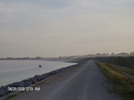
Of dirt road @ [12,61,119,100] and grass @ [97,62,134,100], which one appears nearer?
dirt road @ [12,61,119,100]

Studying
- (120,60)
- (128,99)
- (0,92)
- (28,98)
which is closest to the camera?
(128,99)

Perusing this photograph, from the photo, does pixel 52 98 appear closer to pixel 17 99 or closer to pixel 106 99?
pixel 17 99

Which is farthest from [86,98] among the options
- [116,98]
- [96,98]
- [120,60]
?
[120,60]

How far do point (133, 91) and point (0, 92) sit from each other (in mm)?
9086

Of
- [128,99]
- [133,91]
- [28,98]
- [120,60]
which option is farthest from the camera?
[120,60]

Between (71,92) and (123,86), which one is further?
(123,86)

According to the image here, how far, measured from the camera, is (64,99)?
14930mm

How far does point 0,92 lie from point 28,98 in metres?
4.34

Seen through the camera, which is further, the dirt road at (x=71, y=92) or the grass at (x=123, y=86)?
the grass at (x=123, y=86)

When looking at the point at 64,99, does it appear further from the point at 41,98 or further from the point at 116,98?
the point at 116,98

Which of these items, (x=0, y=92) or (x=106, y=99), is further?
(x=0, y=92)

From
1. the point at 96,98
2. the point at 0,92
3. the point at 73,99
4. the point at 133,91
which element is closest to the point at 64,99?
the point at 73,99

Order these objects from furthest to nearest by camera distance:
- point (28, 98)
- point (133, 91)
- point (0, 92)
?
point (0, 92) → point (133, 91) → point (28, 98)

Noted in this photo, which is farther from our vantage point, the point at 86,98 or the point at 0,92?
the point at 0,92
